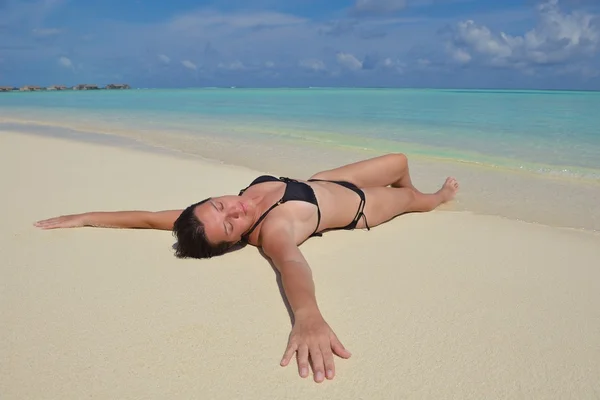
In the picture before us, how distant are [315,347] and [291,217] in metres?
1.45

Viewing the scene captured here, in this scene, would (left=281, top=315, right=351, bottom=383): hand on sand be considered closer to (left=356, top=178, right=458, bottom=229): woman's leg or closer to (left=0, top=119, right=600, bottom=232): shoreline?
(left=356, top=178, right=458, bottom=229): woman's leg

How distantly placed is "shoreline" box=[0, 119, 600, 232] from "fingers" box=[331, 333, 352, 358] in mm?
2993

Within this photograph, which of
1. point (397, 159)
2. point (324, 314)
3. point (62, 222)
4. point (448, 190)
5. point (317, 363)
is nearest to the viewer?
point (317, 363)

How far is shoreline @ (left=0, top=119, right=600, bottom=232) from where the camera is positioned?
4.77 metres

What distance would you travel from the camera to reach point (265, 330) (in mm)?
2312

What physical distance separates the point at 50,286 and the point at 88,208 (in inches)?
71.5

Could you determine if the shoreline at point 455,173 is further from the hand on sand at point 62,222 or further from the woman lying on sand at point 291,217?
the hand on sand at point 62,222

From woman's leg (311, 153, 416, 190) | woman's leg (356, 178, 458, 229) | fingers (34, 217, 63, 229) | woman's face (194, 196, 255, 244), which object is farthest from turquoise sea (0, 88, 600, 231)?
fingers (34, 217, 63, 229)

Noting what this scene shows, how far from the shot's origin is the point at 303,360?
2016 millimetres

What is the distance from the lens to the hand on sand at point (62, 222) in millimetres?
3746

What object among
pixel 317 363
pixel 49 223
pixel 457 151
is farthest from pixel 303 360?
pixel 457 151

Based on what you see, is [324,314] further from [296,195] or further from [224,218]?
[296,195]

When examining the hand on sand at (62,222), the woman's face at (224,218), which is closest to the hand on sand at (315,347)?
the woman's face at (224,218)

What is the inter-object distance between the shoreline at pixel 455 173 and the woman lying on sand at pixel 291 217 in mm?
1060
